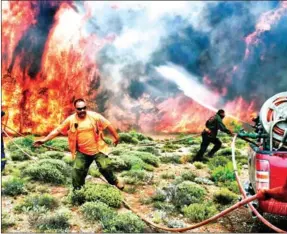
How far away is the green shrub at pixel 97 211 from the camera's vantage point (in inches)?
246

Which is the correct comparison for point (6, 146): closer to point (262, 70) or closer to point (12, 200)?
point (12, 200)

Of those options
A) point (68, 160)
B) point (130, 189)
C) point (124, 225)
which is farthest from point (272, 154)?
point (68, 160)

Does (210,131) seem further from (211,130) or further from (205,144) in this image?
(205,144)

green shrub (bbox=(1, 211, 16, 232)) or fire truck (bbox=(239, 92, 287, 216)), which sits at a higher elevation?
fire truck (bbox=(239, 92, 287, 216))

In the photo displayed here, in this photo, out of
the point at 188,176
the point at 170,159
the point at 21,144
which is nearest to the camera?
the point at 188,176

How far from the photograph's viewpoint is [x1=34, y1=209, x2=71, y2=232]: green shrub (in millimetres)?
6000

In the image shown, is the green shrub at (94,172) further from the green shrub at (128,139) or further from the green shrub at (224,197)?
the green shrub at (128,139)

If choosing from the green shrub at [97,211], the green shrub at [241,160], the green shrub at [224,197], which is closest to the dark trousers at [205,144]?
the green shrub at [241,160]

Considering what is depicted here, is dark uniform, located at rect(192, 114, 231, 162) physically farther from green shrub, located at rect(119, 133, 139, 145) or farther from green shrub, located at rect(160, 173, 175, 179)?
green shrub, located at rect(119, 133, 139, 145)

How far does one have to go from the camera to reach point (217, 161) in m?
10.9

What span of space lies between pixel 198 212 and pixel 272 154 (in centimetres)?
203

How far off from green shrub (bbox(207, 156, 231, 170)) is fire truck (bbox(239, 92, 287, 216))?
187 inches

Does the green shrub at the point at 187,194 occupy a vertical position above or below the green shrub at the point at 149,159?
below

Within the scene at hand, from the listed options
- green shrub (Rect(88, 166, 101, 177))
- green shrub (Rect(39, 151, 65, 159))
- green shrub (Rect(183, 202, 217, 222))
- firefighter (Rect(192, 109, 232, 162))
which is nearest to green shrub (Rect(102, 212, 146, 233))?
green shrub (Rect(183, 202, 217, 222))
